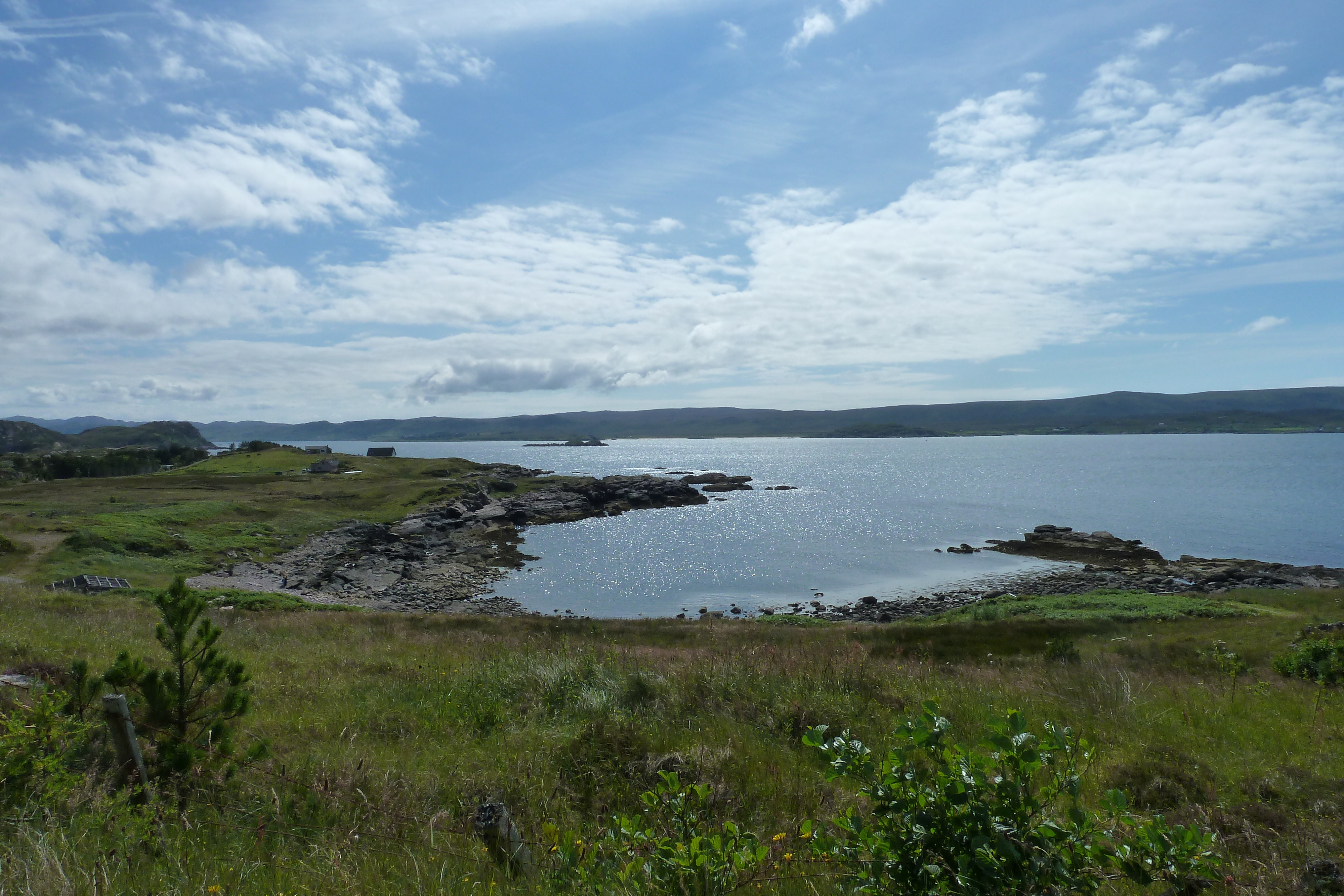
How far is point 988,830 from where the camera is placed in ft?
8.55

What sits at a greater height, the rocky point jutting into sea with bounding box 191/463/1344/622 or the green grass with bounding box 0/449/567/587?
the green grass with bounding box 0/449/567/587

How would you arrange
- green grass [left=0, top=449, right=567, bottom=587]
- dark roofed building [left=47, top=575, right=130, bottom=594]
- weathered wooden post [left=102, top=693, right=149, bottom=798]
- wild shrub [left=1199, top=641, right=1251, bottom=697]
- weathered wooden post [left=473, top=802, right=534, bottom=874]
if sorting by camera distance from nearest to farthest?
weathered wooden post [left=473, top=802, right=534, bottom=874] < weathered wooden post [left=102, top=693, right=149, bottom=798] < wild shrub [left=1199, top=641, right=1251, bottom=697] < dark roofed building [left=47, top=575, right=130, bottom=594] < green grass [left=0, top=449, right=567, bottom=587]

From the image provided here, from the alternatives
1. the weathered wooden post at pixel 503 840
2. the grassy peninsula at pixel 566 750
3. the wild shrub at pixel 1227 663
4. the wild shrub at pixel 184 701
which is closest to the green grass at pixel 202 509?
the grassy peninsula at pixel 566 750

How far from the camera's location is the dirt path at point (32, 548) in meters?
32.5

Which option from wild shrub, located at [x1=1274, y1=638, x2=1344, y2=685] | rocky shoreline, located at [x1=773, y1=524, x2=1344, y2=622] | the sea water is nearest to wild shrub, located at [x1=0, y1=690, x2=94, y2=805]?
wild shrub, located at [x1=1274, y1=638, x2=1344, y2=685]

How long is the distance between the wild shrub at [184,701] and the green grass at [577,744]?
39cm

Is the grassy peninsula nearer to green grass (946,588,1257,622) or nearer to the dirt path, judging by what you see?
green grass (946,588,1257,622)

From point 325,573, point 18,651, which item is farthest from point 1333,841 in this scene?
point 325,573

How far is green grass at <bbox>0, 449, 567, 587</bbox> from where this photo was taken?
133 feet

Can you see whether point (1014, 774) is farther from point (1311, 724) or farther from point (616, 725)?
point (1311, 724)

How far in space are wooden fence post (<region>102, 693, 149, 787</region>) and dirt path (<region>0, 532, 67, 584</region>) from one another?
111 feet

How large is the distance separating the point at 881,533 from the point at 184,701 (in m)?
76.6

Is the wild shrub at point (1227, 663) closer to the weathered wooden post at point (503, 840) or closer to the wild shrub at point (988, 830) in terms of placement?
the wild shrub at point (988, 830)

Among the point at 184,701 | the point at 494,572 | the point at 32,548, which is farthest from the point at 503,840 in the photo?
the point at 494,572
